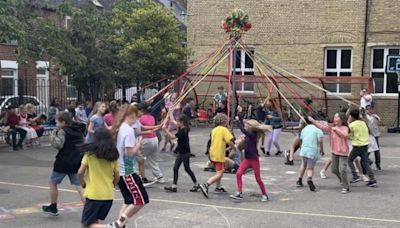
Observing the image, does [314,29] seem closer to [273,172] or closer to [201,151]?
[201,151]

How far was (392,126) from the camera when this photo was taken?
2456cm

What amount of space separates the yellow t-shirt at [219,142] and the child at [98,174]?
3.72m

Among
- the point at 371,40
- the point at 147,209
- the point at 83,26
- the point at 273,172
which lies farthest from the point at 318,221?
the point at 371,40

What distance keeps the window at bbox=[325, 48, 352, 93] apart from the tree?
23.2 feet

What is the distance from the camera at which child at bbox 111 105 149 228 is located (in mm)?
6816

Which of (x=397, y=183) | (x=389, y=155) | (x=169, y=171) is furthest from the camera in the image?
(x=389, y=155)

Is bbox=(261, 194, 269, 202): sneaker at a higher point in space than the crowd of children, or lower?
lower

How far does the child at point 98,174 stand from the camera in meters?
5.94

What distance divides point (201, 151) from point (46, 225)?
9219 mm

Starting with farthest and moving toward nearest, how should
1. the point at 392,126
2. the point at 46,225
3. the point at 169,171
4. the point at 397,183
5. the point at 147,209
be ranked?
the point at 392,126 < the point at 169,171 < the point at 397,183 < the point at 147,209 < the point at 46,225

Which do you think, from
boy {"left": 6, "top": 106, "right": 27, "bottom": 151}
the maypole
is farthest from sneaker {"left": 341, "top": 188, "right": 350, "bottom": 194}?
boy {"left": 6, "top": 106, "right": 27, "bottom": 151}

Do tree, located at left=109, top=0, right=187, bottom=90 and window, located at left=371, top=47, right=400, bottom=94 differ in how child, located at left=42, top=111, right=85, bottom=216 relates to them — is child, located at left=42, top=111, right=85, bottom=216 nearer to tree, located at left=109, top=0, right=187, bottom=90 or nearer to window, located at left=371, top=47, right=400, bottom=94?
tree, located at left=109, top=0, right=187, bottom=90

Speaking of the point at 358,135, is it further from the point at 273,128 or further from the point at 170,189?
the point at 273,128

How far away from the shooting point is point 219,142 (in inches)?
380
